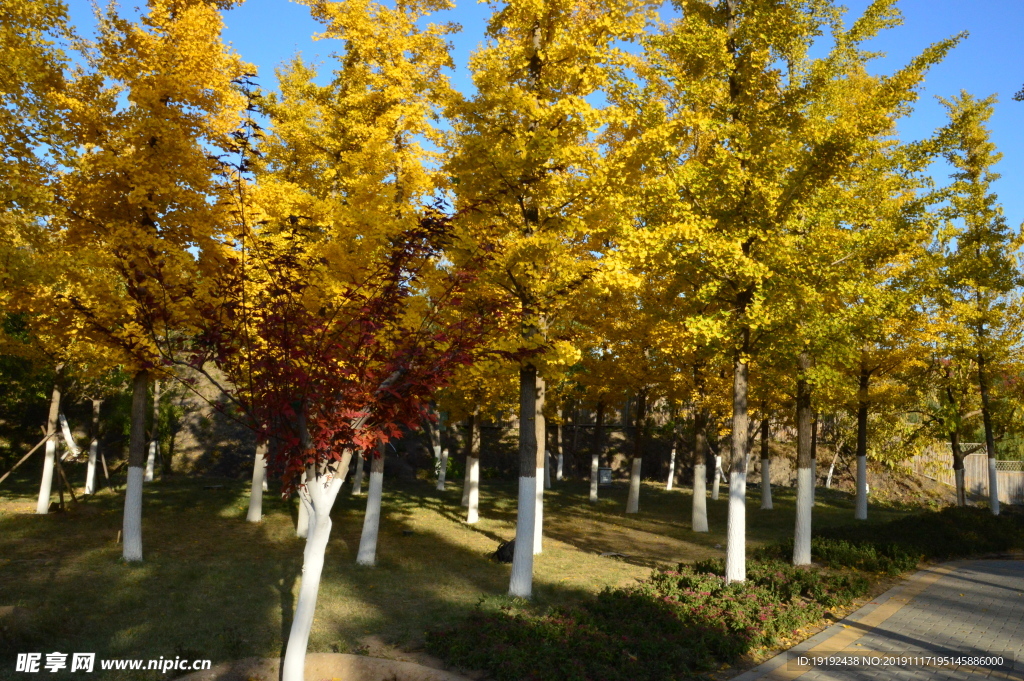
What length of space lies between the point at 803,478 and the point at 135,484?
12687 mm

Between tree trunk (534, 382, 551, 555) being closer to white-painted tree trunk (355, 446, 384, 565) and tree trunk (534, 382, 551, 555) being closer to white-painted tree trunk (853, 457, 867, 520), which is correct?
white-painted tree trunk (355, 446, 384, 565)

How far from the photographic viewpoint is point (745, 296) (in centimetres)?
1232

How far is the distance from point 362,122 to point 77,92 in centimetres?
538

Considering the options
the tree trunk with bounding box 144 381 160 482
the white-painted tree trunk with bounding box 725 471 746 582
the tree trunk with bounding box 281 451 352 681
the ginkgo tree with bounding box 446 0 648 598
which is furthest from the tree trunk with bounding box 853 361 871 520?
the tree trunk with bounding box 144 381 160 482

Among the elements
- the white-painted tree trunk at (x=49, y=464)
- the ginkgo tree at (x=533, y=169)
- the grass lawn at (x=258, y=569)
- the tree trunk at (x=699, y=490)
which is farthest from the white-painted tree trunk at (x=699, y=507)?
the white-painted tree trunk at (x=49, y=464)

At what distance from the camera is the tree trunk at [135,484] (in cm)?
1212

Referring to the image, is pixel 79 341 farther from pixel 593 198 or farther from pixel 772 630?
pixel 772 630

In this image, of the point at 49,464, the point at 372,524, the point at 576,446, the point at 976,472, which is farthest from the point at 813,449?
the point at 49,464

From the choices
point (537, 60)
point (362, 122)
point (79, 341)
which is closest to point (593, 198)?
point (537, 60)

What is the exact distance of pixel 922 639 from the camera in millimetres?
9352

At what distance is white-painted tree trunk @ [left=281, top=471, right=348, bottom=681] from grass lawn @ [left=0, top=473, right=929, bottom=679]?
5.27 feet

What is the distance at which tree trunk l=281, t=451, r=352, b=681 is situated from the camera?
664 centimetres

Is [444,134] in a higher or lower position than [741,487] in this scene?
higher

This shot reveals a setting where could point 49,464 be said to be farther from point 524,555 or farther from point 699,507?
point 699,507
